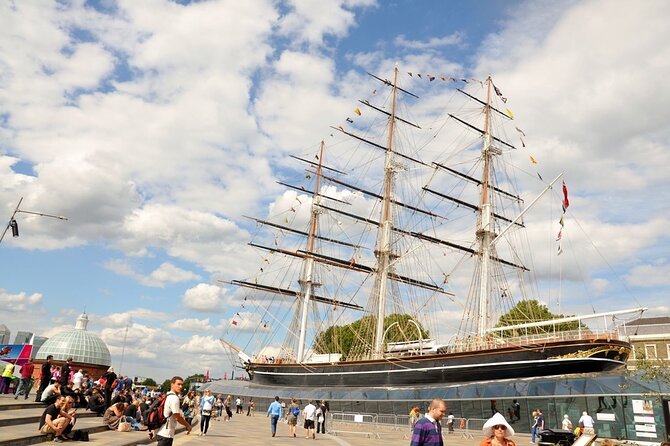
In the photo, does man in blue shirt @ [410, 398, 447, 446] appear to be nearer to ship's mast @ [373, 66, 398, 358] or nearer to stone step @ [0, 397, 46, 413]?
stone step @ [0, 397, 46, 413]

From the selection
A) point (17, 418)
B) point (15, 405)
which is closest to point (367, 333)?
point (15, 405)

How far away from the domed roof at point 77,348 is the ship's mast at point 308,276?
162 ft

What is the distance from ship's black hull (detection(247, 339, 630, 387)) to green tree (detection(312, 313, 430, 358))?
337 cm

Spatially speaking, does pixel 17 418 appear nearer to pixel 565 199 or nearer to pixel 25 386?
pixel 25 386

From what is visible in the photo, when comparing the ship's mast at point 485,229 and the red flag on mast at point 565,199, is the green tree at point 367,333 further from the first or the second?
the red flag on mast at point 565,199

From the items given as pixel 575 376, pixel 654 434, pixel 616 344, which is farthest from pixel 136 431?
pixel 616 344

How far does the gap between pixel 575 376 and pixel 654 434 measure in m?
7.21

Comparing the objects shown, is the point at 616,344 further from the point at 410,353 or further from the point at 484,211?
the point at 484,211

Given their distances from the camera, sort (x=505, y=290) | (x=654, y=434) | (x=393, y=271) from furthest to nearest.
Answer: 1. (x=393, y=271)
2. (x=505, y=290)
3. (x=654, y=434)

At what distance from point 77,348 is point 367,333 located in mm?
61028

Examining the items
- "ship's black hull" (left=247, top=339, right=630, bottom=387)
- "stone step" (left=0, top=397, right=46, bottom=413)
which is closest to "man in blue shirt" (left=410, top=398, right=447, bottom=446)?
"stone step" (left=0, top=397, right=46, bottom=413)

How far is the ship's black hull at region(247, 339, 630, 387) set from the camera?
29.2 m

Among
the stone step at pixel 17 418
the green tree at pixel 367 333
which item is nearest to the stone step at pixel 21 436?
the stone step at pixel 17 418

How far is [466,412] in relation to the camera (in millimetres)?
31219
